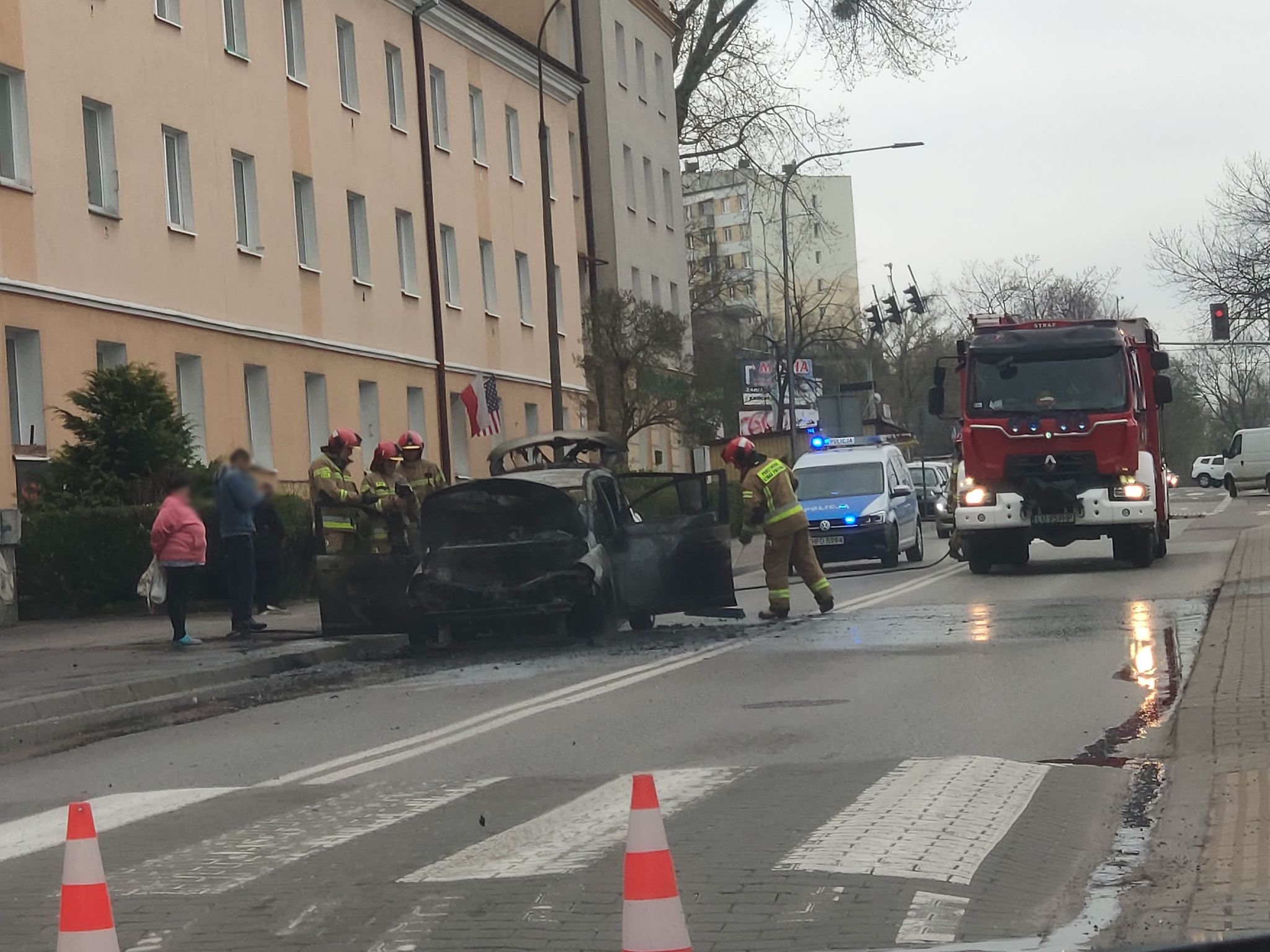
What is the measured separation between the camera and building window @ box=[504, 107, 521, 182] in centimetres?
4278

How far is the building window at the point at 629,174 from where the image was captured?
51.9 metres

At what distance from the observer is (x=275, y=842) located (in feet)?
25.5

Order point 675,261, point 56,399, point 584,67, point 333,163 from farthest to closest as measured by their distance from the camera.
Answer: point 675,261 → point 584,67 → point 333,163 → point 56,399

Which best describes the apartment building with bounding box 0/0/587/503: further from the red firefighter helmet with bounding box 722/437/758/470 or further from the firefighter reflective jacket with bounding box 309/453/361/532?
the red firefighter helmet with bounding box 722/437/758/470

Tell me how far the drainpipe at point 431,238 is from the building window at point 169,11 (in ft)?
30.1

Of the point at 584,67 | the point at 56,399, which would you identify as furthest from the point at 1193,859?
the point at 584,67

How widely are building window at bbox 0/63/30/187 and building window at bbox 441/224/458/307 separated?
14935mm

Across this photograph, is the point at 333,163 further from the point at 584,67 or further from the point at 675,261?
the point at 675,261

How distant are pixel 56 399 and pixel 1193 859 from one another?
19.8 metres

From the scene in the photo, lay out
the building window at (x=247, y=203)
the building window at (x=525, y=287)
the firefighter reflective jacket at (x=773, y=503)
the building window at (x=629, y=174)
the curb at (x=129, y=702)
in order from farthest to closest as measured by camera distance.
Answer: the building window at (x=629, y=174), the building window at (x=525, y=287), the building window at (x=247, y=203), the firefighter reflective jacket at (x=773, y=503), the curb at (x=129, y=702)

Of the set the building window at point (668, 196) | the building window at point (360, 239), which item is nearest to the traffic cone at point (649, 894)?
the building window at point (360, 239)

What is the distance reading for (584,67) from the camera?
5072 cm

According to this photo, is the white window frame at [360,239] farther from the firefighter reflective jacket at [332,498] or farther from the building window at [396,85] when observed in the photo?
the firefighter reflective jacket at [332,498]

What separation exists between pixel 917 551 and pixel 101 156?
14.0 m
